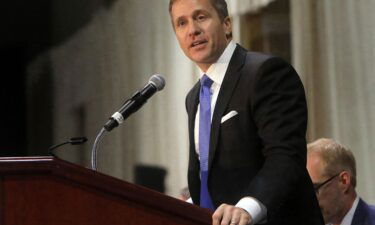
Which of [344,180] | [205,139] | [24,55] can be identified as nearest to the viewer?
[205,139]

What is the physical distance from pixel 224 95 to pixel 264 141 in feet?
0.58

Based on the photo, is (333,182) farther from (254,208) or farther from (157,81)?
(254,208)

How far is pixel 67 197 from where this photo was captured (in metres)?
1.74

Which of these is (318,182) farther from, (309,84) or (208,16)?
(309,84)

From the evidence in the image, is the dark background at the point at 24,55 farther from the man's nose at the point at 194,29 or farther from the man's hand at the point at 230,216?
the man's hand at the point at 230,216

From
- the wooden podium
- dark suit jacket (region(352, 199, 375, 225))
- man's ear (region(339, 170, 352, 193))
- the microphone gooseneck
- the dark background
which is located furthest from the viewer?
the dark background

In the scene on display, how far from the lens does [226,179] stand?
6.69ft

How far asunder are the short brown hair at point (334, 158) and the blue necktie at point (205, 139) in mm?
1331

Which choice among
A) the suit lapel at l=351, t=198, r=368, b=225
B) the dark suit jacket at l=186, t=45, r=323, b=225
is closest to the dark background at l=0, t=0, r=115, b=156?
the suit lapel at l=351, t=198, r=368, b=225

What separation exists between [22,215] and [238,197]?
568mm

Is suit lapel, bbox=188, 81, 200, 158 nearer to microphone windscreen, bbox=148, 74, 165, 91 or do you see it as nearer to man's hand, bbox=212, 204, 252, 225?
microphone windscreen, bbox=148, 74, 165, 91

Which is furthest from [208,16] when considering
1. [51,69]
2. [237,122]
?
[51,69]

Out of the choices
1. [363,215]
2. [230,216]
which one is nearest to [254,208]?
[230,216]

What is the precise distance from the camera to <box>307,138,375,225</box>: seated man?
3.37 metres
